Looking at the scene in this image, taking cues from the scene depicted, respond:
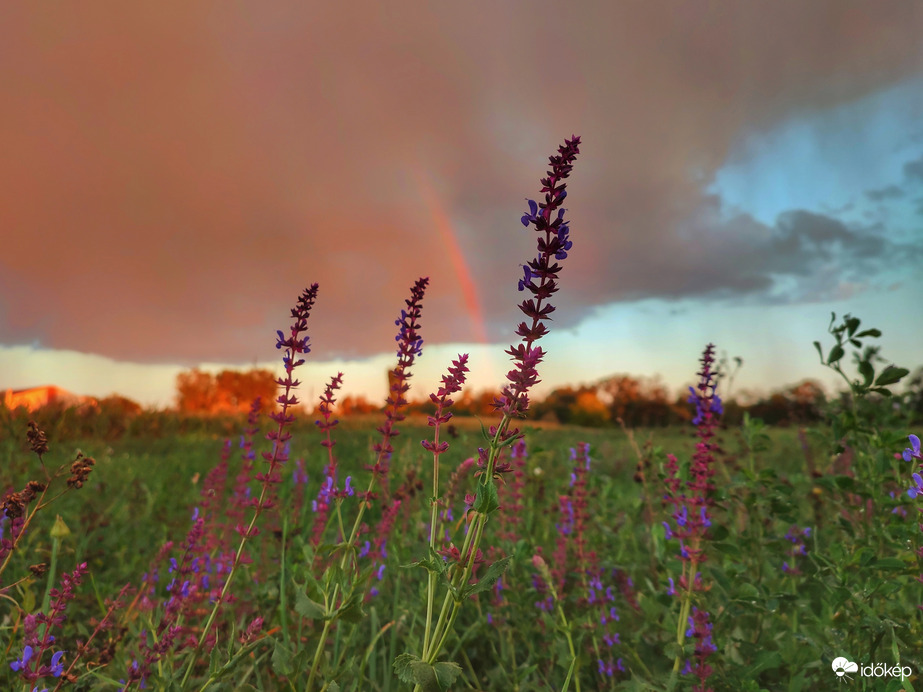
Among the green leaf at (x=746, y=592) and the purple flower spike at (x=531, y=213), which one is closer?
the purple flower spike at (x=531, y=213)

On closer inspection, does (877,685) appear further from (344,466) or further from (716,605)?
(344,466)

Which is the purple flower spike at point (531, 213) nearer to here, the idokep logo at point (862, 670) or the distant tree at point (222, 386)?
the idokep logo at point (862, 670)

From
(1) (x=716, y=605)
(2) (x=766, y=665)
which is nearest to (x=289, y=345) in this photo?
(2) (x=766, y=665)

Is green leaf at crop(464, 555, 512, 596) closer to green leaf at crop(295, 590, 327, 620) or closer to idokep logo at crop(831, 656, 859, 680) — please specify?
green leaf at crop(295, 590, 327, 620)

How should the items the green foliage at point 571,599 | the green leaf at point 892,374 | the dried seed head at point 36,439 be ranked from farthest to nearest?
the green leaf at point 892,374 < the green foliage at point 571,599 < the dried seed head at point 36,439

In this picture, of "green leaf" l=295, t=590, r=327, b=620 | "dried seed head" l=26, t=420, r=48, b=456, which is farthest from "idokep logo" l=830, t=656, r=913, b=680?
"dried seed head" l=26, t=420, r=48, b=456

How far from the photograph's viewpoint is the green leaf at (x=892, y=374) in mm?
2766

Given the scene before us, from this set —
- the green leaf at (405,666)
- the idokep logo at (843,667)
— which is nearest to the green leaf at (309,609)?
the green leaf at (405,666)

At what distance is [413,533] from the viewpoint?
4.77 meters

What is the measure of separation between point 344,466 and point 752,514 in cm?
696

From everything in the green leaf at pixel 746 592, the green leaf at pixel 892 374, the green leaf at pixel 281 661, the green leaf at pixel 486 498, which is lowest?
the green leaf at pixel 281 661

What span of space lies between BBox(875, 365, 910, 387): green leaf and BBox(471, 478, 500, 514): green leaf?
223 centimetres

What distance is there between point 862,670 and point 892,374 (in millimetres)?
1288

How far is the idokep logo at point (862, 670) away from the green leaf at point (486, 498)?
1778mm
